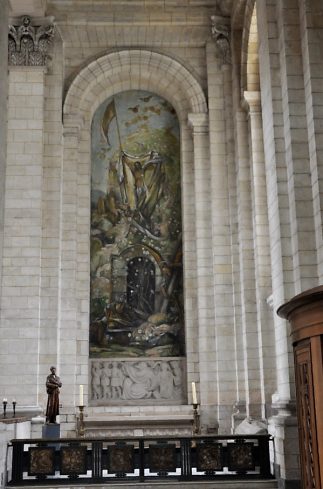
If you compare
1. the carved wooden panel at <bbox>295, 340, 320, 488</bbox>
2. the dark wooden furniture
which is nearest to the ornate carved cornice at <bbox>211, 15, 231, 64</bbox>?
the dark wooden furniture

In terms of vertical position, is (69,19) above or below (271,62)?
above

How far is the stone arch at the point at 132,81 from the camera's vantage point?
20.2 metres

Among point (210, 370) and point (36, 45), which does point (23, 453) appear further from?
point (36, 45)

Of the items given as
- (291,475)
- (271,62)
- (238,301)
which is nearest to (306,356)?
(291,475)

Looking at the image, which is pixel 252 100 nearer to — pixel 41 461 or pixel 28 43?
pixel 28 43

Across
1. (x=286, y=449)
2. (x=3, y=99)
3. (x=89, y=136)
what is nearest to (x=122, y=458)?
(x=286, y=449)

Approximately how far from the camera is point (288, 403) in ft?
39.0

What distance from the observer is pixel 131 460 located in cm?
1172

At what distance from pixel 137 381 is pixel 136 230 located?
4140 mm

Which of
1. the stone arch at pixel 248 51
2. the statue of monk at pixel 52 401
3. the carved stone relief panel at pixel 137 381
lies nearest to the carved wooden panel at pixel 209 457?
the statue of monk at pixel 52 401

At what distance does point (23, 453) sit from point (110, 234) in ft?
30.1

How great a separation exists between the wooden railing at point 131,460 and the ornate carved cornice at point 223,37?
1149 cm

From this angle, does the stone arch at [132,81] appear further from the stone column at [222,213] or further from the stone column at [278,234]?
the stone column at [278,234]

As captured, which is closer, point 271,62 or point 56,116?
point 271,62
